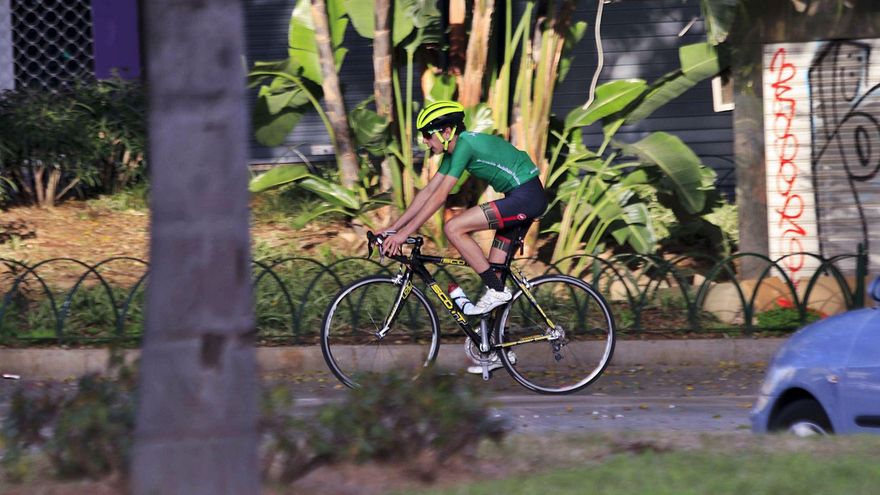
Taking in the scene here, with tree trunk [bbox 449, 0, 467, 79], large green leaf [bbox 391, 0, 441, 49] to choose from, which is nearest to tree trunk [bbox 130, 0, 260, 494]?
large green leaf [bbox 391, 0, 441, 49]

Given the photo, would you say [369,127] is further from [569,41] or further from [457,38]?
[569,41]

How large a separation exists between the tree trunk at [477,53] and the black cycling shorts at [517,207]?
413 cm

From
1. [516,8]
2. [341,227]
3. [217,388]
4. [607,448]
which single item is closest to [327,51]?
[341,227]

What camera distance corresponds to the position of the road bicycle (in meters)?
9.07

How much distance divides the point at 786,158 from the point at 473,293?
3267 millimetres

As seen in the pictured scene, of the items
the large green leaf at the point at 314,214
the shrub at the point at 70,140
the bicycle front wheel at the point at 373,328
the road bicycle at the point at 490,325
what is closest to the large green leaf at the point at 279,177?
the large green leaf at the point at 314,214

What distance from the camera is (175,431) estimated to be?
450cm

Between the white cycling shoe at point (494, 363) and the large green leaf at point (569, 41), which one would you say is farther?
the large green leaf at point (569, 41)

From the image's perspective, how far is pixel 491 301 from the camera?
8930mm

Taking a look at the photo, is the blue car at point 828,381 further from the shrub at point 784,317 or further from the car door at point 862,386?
the shrub at point 784,317

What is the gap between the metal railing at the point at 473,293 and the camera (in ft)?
35.7

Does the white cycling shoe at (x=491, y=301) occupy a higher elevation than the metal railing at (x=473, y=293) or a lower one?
higher

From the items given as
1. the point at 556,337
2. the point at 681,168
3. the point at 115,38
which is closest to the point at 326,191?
the point at 681,168

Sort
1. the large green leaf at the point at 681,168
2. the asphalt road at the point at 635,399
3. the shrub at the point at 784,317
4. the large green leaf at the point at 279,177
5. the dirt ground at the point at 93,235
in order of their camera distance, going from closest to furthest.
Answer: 1. the asphalt road at the point at 635,399
2. the shrub at the point at 784,317
3. the large green leaf at the point at 681,168
4. the large green leaf at the point at 279,177
5. the dirt ground at the point at 93,235
